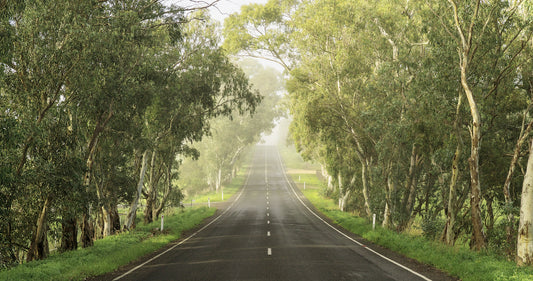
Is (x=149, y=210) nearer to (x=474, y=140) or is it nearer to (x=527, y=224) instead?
(x=474, y=140)

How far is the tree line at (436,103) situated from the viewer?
44.2ft

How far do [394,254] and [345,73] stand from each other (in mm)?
11791

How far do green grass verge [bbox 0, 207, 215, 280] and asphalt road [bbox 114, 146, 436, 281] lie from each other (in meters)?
0.94

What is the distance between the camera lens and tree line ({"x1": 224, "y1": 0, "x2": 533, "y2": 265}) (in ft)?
44.2

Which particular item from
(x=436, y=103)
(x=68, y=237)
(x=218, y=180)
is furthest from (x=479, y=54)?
(x=218, y=180)

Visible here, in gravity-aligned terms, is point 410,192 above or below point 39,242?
above

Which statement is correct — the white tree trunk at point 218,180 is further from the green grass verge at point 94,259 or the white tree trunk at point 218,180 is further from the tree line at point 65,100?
the green grass verge at point 94,259

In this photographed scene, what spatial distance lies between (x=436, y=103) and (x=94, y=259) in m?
13.7

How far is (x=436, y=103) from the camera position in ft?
49.3

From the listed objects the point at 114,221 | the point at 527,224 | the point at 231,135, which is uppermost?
the point at 231,135

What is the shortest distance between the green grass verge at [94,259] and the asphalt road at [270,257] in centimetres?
94

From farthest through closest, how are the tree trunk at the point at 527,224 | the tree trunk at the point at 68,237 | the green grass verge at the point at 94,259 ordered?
the tree trunk at the point at 68,237
the tree trunk at the point at 527,224
the green grass verge at the point at 94,259

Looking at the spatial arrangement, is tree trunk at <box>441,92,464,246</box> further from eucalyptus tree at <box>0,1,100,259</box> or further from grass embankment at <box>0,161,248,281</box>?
eucalyptus tree at <box>0,1,100,259</box>

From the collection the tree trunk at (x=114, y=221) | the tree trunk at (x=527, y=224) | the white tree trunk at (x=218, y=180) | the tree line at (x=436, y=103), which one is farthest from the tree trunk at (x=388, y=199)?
the white tree trunk at (x=218, y=180)
